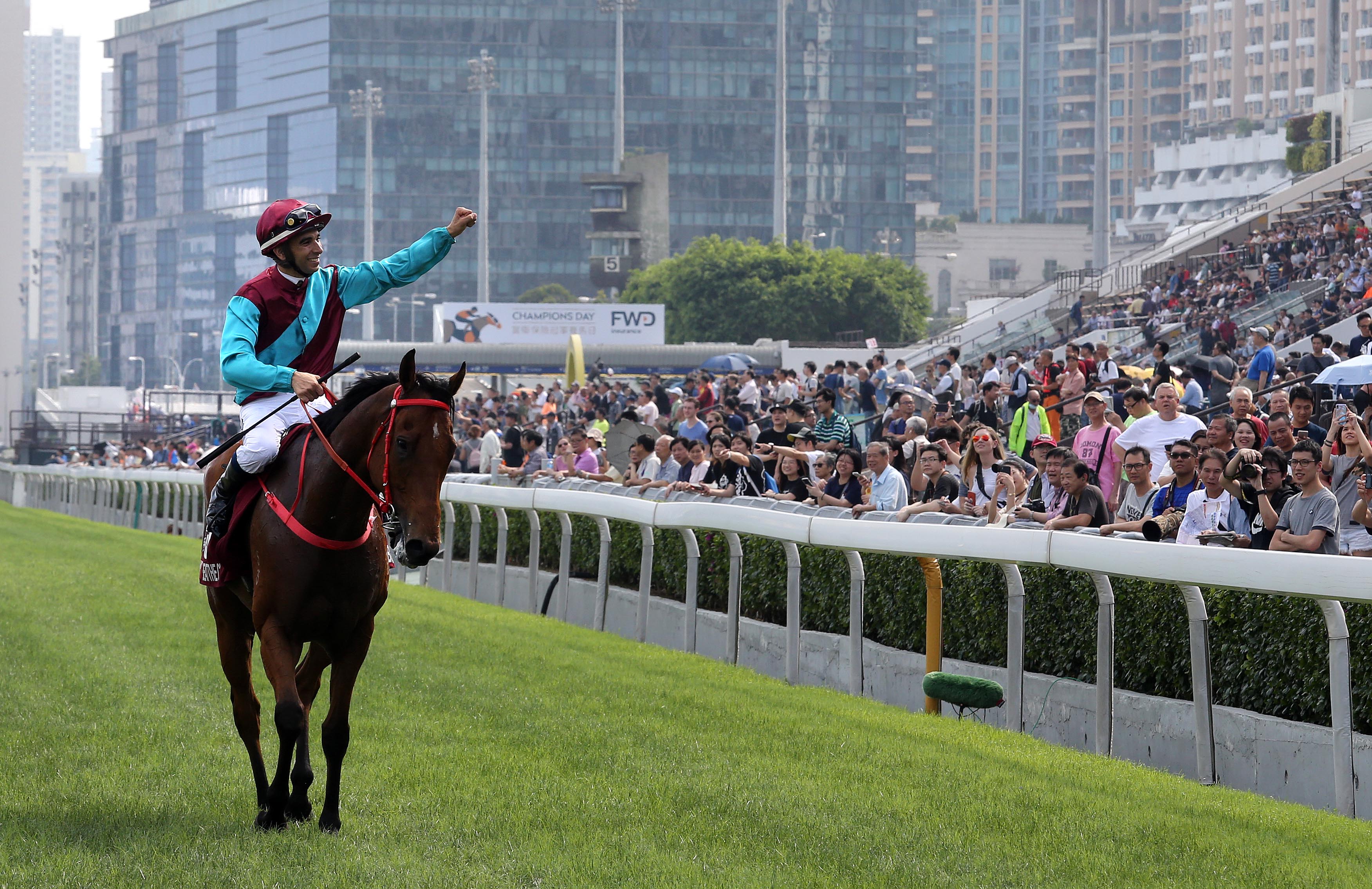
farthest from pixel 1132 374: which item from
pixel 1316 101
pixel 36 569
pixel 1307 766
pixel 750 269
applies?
pixel 750 269

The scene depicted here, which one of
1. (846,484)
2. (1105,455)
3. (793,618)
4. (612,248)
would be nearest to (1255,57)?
(612,248)

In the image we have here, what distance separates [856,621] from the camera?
8.77 metres

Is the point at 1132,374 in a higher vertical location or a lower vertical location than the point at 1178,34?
lower

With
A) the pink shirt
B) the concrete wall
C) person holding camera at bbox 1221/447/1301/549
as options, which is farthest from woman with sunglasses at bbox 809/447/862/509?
person holding camera at bbox 1221/447/1301/549

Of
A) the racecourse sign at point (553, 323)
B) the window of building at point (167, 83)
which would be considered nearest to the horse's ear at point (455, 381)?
the racecourse sign at point (553, 323)

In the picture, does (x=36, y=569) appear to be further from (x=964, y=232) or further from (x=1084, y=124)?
(x=1084, y=124)

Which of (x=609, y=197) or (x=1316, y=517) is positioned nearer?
(x=1316, y=517)

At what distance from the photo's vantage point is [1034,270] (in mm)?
120500

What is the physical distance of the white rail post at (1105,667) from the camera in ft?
23.0

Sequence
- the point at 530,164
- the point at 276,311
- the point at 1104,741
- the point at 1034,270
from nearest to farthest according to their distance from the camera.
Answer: the point at 276,311 → the point at 1104,741 → the point at 1034,270 → the point at 530,164

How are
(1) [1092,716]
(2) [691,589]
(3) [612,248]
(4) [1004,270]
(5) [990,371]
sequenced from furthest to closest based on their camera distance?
1. (4) [1004,270]
2. (3) [612,248]
3. (5) [990,371]
4. (2) [691,589]
5. (1) [1092,716]

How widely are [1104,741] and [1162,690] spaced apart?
373mm

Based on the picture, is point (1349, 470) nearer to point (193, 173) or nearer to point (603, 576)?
point (603, 576)

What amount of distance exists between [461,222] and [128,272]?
162m
